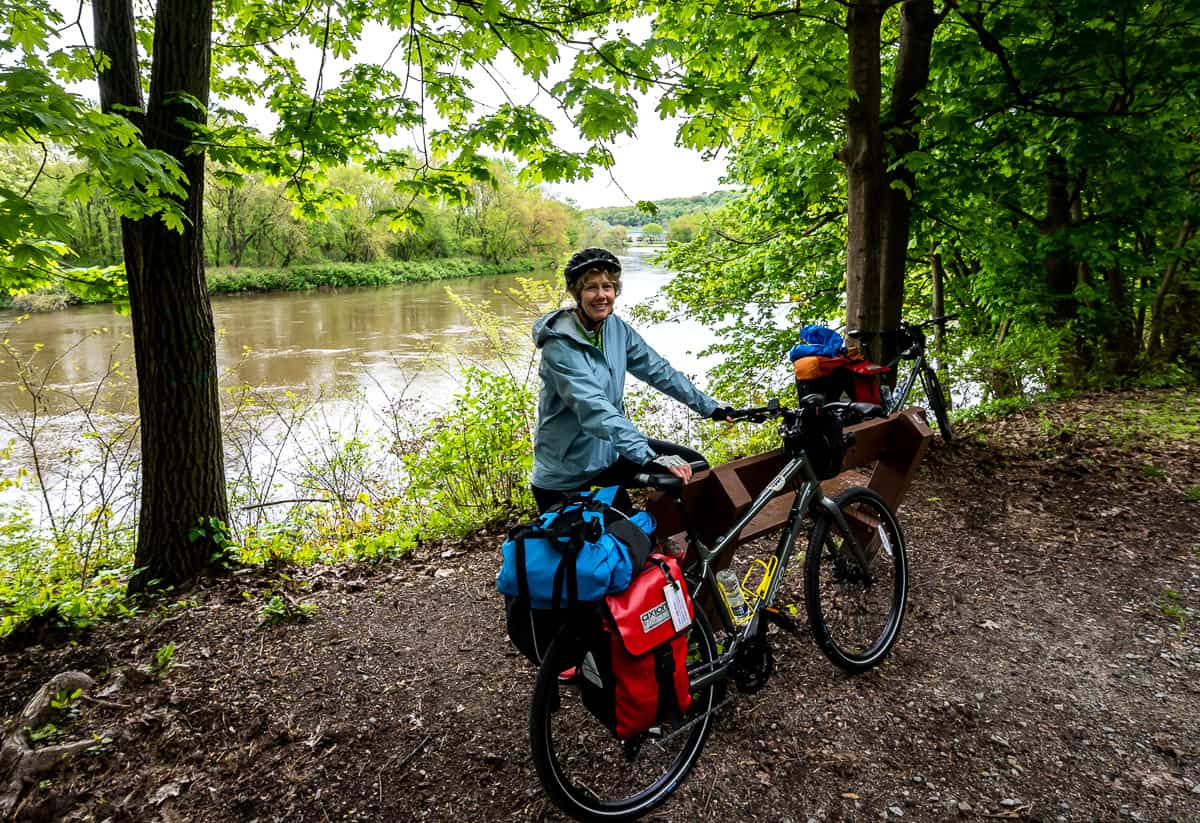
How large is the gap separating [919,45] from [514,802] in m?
5.86

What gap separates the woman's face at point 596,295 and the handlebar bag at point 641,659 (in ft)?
3.28

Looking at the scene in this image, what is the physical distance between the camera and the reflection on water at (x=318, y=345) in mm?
13414

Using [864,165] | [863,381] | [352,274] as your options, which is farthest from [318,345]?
[352,274]

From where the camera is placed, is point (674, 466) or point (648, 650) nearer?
point (648, 650)

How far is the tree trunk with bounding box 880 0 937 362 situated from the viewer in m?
4.87

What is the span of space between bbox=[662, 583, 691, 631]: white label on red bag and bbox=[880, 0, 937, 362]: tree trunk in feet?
13.2

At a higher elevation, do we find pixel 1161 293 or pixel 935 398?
pixel 1161 293

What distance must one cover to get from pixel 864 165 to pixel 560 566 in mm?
4412

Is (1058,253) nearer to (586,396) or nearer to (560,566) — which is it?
(586,396)

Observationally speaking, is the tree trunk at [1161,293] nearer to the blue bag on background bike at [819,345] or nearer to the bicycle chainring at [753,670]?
the blue bag on background bike at [819,345]

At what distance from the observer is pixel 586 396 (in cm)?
219

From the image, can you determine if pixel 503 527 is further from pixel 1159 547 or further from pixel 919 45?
pixel 919 45

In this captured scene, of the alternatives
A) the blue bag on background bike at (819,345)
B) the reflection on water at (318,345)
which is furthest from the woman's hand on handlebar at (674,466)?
the reflection on water at (318,345)

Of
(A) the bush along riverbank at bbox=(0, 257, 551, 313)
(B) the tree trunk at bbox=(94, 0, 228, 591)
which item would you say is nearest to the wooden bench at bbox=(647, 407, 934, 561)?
(B) the tree trunk at bbox=(94, 0, 228, 591)
